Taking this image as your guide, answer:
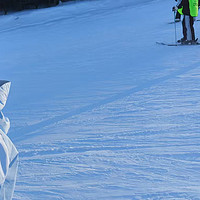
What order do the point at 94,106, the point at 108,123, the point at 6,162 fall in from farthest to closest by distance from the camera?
the point at 94,106 → the point at 108,123 → the point at 6,162

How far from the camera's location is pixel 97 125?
4.32m

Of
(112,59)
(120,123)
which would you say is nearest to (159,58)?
(112,59)

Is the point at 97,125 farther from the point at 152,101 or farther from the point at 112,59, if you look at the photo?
the point at 112,59

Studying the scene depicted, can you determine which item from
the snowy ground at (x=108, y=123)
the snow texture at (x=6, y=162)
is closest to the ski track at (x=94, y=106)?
the snowy ground at (x=108, y=123)

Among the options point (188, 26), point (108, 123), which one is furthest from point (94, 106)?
point (188, 26)

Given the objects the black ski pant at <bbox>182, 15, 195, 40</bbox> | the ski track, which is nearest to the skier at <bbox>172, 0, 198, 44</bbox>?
the black ski pant at <bbox>182, 15, 195, 40</bbox>

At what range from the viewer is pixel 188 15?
336 inches

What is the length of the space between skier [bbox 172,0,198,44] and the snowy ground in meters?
0.35

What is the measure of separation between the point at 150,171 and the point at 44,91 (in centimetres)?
327

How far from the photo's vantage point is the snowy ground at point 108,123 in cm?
302

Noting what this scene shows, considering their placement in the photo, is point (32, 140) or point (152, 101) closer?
point (32, 140)

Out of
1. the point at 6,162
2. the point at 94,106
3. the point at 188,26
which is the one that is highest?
the point at 6,162

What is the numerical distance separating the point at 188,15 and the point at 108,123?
4.93m

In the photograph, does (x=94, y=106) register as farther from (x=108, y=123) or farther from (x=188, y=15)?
(x=188, y=15)
